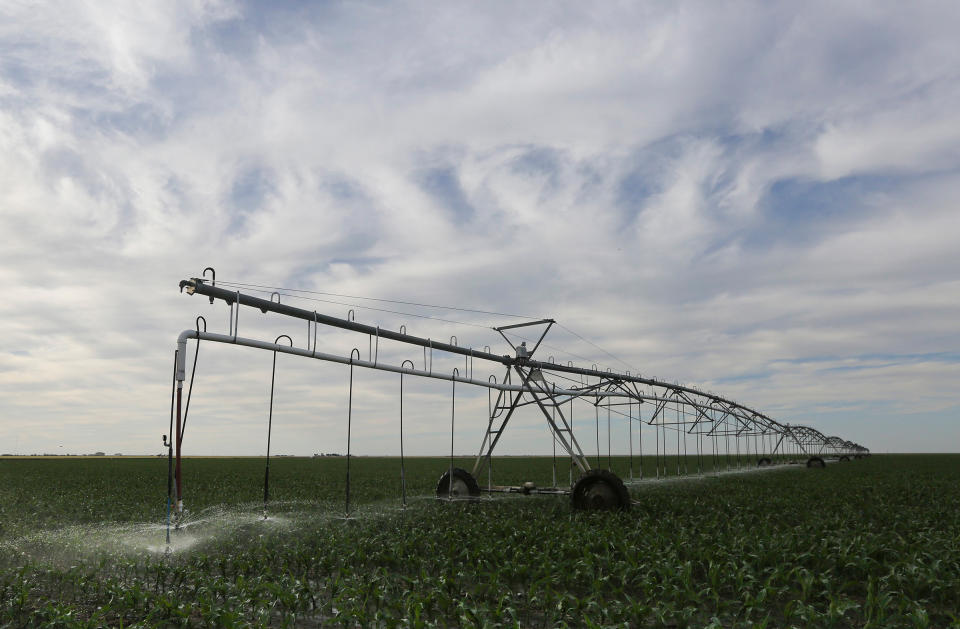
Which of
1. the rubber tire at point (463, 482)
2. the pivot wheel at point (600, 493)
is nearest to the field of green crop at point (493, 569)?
the pivot wheel at point (600, 493)

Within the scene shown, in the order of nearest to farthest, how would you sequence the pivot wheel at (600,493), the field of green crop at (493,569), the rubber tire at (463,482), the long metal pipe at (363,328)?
the field of green crop at (493,569) < the long metal pipe at (363,328) < the pivot wheel at (600,493) < the rubber tire at (463,482)

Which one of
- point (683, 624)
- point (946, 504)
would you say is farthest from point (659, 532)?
point (946, 504)

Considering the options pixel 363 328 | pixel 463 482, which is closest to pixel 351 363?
pixel 363 328

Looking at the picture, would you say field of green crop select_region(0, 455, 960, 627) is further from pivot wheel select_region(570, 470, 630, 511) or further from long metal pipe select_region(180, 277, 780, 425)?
long metal pipe select_region(180, 277, 780, 425)

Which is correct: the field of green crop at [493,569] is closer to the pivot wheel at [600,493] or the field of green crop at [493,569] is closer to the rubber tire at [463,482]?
the pivot wheel at [600,493]

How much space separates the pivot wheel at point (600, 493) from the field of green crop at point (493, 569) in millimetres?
741

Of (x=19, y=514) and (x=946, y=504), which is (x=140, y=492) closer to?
(x=19, y=514)

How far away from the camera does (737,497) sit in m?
22.8

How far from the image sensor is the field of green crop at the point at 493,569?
8.52m

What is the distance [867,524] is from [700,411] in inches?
831

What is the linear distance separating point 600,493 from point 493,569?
24.3 feet

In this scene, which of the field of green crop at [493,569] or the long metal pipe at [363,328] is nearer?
the field of green crop at [493,569]

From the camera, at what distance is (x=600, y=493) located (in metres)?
17.6

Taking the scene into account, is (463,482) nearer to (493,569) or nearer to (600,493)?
(600,493)
